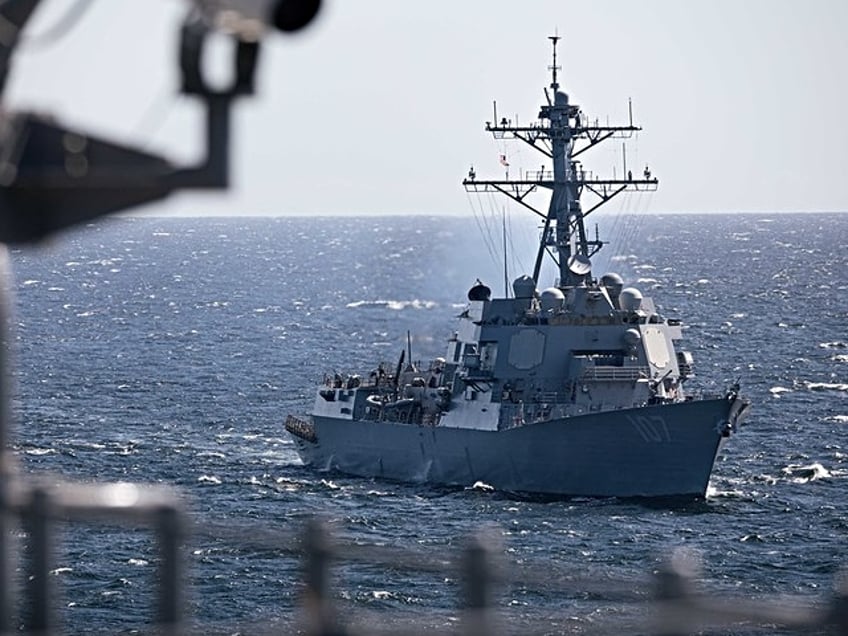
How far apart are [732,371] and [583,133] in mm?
25175

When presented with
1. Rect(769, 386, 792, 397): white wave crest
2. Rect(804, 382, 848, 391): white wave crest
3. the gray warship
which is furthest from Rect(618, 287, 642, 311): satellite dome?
Rect(804, 382, 848, 391): white wave crest

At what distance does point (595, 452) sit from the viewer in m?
40.4

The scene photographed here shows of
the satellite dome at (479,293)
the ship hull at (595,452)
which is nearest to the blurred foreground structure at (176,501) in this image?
the ship hull at (595,452)

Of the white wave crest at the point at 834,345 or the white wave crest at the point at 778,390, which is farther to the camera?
the white wave crest at the point at 834,345

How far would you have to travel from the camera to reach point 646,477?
40.1 m

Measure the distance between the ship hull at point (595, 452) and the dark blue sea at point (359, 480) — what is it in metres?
0.70

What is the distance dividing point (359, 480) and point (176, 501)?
37927mm

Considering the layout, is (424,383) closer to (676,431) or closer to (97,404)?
(676,431)

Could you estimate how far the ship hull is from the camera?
39.8 meters

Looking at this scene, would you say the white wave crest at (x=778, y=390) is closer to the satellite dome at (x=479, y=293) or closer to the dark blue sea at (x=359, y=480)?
the dark blue sea at (x=359, y=480)

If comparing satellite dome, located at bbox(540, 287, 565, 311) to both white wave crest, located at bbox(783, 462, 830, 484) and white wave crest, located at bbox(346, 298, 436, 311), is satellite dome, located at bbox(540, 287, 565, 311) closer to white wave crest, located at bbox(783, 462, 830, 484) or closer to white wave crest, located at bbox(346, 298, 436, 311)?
white wave crest, located at bbox(783, 462, 830, 484)

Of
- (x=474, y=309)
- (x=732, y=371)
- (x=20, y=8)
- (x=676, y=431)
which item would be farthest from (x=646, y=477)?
(x=20, y=8)

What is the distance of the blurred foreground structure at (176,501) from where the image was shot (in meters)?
5.45

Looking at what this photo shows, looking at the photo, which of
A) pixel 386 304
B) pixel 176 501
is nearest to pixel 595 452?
pixel 176 501
